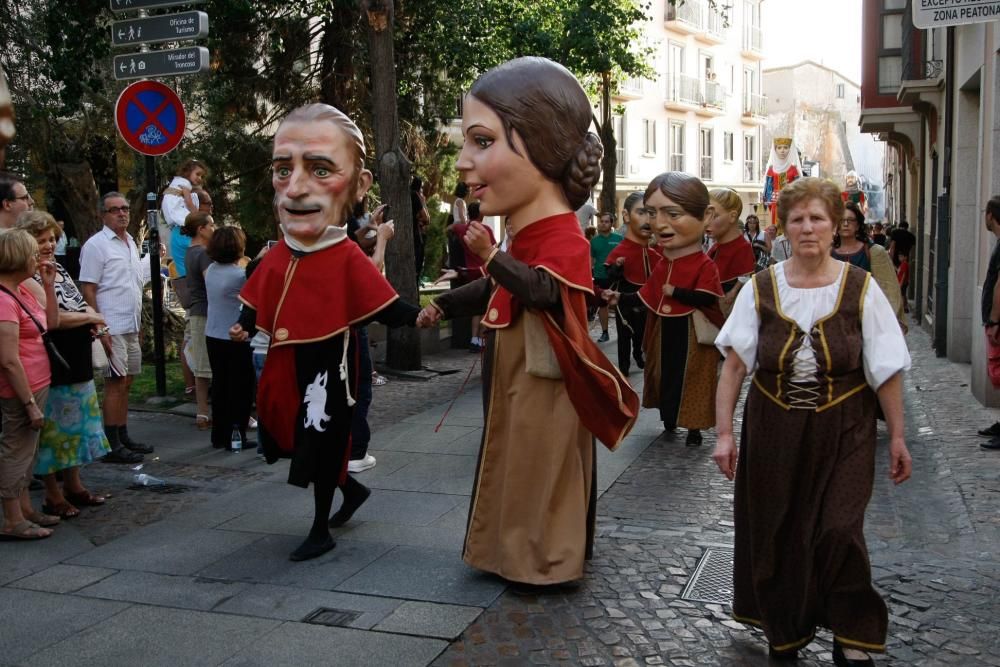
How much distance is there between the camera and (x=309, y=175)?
528cm

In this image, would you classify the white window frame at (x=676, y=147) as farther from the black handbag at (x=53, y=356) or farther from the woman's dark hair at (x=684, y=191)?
the black handbag at (x=53, y=356)

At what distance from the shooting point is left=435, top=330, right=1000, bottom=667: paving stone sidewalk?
4074 millimetres

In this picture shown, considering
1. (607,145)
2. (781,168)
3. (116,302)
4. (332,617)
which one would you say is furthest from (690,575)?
(781,168)

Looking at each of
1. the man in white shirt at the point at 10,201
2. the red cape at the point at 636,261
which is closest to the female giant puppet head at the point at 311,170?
the man in white shirt at the point at 10,201

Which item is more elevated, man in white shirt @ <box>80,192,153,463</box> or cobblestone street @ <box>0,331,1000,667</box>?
man in white shirt @ <box>80,192,153,463</box>

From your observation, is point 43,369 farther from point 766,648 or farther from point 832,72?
point 832,72

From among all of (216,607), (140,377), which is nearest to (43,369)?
(216,607)

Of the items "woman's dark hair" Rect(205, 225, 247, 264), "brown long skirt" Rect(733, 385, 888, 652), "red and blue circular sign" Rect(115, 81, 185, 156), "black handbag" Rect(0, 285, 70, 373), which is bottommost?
"brown long skirt" Rect(733, 385, 888, 652)

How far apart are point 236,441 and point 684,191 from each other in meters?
3.72

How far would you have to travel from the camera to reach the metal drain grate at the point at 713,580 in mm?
4641

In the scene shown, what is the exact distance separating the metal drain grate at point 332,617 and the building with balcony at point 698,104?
33878mm

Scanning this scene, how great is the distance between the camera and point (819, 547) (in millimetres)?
3830

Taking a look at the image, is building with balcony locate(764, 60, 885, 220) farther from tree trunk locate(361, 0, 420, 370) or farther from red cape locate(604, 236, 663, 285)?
red cape locate(604, 236, 663, 285)

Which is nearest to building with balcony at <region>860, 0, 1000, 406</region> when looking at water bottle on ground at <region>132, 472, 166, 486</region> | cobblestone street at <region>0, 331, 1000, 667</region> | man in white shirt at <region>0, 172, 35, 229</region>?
cobblestone street at <region>0, 331, 1000, 667</region>
